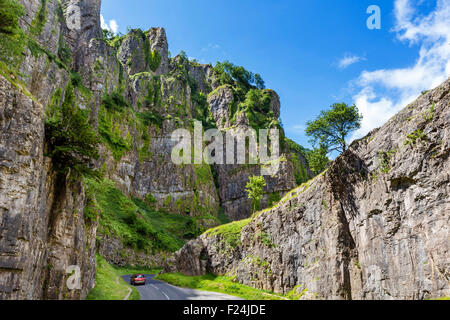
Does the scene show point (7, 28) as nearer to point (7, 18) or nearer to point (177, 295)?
point (7, 18)

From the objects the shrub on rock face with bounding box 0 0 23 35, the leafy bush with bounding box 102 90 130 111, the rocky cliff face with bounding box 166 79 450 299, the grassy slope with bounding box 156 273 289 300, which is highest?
the leafy bush with bounding box 102 90 130 111

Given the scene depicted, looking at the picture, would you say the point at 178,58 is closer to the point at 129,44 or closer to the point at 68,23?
the point at 129,44

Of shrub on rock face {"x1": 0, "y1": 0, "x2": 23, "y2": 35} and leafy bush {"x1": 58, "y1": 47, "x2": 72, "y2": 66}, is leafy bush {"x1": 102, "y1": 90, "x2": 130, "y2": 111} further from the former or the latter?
shrub on rock face {"x1": 0, "y1": 0, "x2": 23, "y2": 35}

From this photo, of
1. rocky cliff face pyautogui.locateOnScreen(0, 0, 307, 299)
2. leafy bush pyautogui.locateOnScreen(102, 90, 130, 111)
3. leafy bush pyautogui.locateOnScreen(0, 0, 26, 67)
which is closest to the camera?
rocky cliff face pyautogui.locateOnScreen(0, 0, 307, 299)

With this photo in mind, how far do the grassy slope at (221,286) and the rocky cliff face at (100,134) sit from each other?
1129 cm

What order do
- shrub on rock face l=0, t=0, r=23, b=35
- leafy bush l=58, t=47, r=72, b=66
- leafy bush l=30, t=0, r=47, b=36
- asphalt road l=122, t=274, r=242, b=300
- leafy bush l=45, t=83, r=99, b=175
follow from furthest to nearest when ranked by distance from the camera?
leafy bush l=58, t=47, r=72, b=66, leafy bush l=30, t=0, r=47, b=36, asphalt road l=122, t=274, r=242, b=300, shrub on rock face l=0, t=0, r=23, b=35, leafy bush l=45, t=83, r=99, b=175

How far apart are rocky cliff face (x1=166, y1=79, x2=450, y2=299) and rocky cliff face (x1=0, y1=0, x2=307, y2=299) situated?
16.1 metres

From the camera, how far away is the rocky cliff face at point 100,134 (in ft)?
42.0

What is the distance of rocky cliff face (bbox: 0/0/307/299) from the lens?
1279 cm

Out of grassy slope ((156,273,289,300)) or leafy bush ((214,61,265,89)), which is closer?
grassy slope ((156,273,289,300))

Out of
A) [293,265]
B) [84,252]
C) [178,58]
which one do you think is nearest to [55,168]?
[84,252]

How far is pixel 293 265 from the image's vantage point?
24.7m

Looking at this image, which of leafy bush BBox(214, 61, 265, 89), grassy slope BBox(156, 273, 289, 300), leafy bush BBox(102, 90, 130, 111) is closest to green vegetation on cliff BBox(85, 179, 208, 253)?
grassy slope BBox(156, 273, 289, 300)

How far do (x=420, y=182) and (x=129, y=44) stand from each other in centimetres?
9650
